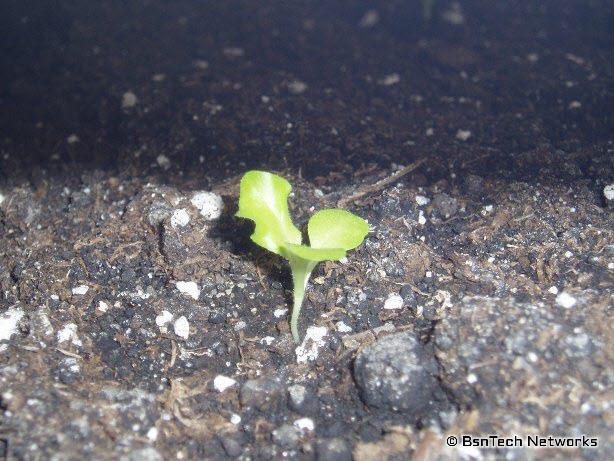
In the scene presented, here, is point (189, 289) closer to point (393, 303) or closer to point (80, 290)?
point (80, 290)

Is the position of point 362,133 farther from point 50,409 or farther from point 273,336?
point 50,409

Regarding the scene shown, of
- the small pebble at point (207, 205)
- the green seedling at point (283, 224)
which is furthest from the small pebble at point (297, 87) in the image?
the green seedling at point (283, 224)

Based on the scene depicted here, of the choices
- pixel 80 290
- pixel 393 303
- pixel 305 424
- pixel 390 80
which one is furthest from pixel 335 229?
pixel 390 80

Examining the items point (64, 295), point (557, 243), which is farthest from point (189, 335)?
point (557, 243)

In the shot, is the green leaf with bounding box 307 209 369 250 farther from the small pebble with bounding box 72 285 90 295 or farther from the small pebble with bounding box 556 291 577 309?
the small pebble with bounding box 72 285 90 295

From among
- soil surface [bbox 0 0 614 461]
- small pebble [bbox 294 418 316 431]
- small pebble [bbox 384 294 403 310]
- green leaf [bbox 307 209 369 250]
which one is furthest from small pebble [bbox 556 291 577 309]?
small pebble [bbox 294 418 316 431]

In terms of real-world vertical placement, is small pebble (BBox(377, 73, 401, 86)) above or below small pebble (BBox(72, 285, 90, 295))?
above
